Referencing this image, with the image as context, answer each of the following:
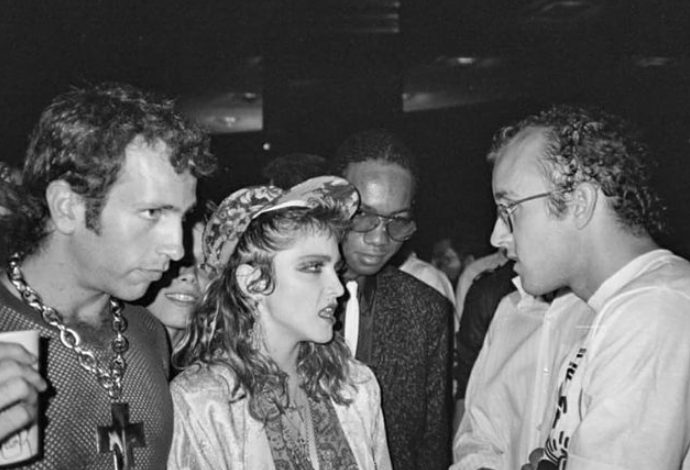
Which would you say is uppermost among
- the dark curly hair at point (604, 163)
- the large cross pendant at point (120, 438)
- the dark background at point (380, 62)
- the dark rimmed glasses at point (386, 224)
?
the dark background at point (380, 62)

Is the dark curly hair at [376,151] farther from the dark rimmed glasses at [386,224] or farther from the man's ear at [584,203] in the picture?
the man's ear at [584,203]

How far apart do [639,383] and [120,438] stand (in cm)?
Result: 131

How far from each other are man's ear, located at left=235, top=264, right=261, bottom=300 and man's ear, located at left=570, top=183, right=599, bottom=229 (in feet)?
3.46

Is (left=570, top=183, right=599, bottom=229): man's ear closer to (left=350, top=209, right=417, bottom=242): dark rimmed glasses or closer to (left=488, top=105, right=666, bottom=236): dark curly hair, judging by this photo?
(left=488, top=105, right=666, bottom=236): dark curly hair

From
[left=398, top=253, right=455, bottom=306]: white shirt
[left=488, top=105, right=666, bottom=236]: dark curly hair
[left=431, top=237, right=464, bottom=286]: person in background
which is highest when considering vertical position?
[left=488, top=105, right=666, bottom=236]: dark curly hair

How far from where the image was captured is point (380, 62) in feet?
31.0

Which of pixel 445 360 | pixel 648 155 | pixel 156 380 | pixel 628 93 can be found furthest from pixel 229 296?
pixel 628 93

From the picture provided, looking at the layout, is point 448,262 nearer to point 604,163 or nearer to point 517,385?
point 517,385

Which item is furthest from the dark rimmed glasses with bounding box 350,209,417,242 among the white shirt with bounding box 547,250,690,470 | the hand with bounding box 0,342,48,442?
the hand with bounding box 0,342,48,442

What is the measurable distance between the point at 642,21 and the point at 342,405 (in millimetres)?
6597

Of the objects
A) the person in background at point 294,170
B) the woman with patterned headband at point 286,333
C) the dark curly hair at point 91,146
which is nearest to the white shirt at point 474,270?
the person in background at point 294,170

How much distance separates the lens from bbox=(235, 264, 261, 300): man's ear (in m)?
2.52

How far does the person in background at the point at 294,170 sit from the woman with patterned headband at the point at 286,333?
4.46ft

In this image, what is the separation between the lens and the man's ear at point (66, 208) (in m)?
1.98
